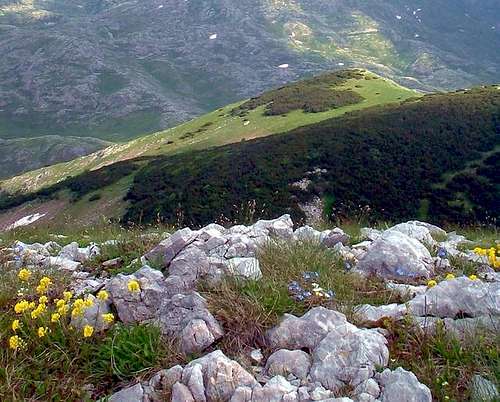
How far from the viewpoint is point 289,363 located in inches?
165

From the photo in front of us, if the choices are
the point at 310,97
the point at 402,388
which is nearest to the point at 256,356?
the point at 402,388

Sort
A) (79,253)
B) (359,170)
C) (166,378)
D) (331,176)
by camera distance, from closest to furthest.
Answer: (166,378), (79,253), (331,176), (359,170)

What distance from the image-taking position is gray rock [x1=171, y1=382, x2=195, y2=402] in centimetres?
383

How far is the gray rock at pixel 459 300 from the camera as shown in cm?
476

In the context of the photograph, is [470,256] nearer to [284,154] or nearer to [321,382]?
[321,382]

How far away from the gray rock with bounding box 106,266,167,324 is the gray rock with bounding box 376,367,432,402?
2370mm

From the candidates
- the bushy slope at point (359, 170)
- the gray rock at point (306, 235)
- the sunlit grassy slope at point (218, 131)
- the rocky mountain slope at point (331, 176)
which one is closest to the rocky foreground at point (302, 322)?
the gray rock at point (306, 235)

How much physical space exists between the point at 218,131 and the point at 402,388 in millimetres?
96999

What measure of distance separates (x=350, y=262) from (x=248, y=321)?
2.46 metres

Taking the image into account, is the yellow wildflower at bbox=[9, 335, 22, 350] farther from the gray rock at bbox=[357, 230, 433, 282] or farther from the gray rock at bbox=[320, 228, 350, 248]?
the gray rock at bbox=[320, 228, 350, 248]

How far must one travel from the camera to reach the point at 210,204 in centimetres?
5291

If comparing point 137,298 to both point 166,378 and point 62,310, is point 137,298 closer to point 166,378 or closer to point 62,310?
point 62,310

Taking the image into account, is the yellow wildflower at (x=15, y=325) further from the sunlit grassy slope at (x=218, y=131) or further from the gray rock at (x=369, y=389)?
the sunlit grassy slope at (x=218, y=131)

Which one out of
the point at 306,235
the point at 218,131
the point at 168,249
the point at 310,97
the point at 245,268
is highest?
the point at 245,268
